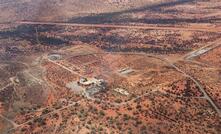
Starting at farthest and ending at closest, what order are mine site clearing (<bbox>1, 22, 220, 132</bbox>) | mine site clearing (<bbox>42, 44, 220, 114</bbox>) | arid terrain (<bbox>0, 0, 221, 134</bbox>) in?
mine site clearing (<bbox>42, 44, 220, 114</bbox>) → mine site clearing (<bbox>1, 22, 220, 132</bbox>) → arid terrain (<bbox>0, 0, 221, 134</bbox>)

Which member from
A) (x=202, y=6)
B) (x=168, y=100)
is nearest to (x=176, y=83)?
(x=168, y=100)

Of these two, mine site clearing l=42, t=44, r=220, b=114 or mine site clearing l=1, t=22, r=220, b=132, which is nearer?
mine site clearing l=1, t=22, r=220, b=132

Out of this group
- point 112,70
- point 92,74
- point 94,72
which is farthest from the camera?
point 112,70

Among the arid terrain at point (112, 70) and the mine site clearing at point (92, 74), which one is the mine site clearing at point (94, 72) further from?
the arid terrain at point (112, 70)

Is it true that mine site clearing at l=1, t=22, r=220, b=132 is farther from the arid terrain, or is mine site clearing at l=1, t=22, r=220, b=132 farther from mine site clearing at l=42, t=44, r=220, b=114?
the arid terrain

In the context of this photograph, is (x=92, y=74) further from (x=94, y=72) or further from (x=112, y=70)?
(x=112, y=70)

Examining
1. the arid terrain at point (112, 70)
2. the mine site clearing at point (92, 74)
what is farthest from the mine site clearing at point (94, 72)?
the arid terrain at point (112, 70)

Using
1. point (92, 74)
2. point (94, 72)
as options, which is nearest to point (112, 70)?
point (94, 72)

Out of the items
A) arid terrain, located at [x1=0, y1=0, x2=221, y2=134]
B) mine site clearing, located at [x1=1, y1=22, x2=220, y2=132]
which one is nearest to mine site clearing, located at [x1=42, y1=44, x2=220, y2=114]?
mine site clearing, located at [x1=1, y1=22, x2=220, y2=132]

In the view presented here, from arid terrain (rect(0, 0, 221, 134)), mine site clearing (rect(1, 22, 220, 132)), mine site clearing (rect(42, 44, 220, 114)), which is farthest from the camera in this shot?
mine site clearing (rect(42, 44, 220, 114))
